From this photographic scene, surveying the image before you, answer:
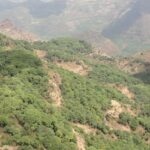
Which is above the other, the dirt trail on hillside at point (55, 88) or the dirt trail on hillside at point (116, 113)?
the dirt trail on hillside at point (55, 88)

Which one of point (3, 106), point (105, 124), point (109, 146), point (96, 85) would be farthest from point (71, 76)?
point (3, 106)

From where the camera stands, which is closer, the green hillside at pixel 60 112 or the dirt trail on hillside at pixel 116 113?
the green hillside at pixel 60 112

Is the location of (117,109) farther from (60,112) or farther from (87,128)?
(60,112)

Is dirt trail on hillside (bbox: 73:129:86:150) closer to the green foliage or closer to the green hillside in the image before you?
the green hillside

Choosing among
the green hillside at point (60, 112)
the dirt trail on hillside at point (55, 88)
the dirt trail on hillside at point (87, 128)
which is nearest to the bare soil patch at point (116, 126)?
the green hillside at point (60, 112)

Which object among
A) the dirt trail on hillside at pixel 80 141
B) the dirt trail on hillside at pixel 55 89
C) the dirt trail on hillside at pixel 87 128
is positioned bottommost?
the dirt trail on hillside at pixel 87 128

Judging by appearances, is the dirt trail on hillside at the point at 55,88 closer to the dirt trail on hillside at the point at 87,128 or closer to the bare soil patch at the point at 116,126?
the dirt trail on hillside at the point at 87,128

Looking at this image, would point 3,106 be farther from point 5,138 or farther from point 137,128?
point 137,128

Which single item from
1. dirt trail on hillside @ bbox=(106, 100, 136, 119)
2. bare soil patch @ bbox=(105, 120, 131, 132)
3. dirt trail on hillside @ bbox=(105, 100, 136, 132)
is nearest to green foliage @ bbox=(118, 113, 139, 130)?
dirt trail on hillside @ bbox=(105, 100, 136, 132)
